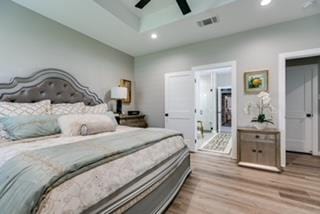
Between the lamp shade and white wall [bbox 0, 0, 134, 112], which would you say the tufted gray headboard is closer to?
white wall [bbox 0, 0, 134, 112]

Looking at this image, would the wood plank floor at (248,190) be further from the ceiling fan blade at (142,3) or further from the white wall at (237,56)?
the ceiling fan blade at (142,3)

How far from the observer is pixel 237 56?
353 cm

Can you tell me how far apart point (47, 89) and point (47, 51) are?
727 mm

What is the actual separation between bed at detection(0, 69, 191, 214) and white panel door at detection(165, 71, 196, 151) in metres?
2.00

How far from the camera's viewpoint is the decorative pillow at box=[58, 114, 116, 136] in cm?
212

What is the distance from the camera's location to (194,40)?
390cm

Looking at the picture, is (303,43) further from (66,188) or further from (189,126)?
(66,188)

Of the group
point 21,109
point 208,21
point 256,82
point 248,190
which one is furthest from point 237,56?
point 21,109

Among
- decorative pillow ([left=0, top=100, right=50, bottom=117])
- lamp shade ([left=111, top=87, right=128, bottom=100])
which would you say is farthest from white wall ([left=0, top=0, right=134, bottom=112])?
decorative pillow ([left=0, top=100, right=50, bottom=117])

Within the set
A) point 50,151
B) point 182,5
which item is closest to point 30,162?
point 50,151

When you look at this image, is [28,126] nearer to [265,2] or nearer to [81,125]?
[81,125]

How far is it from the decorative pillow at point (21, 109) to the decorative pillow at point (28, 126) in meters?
0.16

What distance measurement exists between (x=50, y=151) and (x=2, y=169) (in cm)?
32

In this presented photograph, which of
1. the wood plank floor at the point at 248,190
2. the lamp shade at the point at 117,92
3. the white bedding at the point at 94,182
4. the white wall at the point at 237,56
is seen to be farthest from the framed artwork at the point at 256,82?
the lamp shade at the point at 117,92
